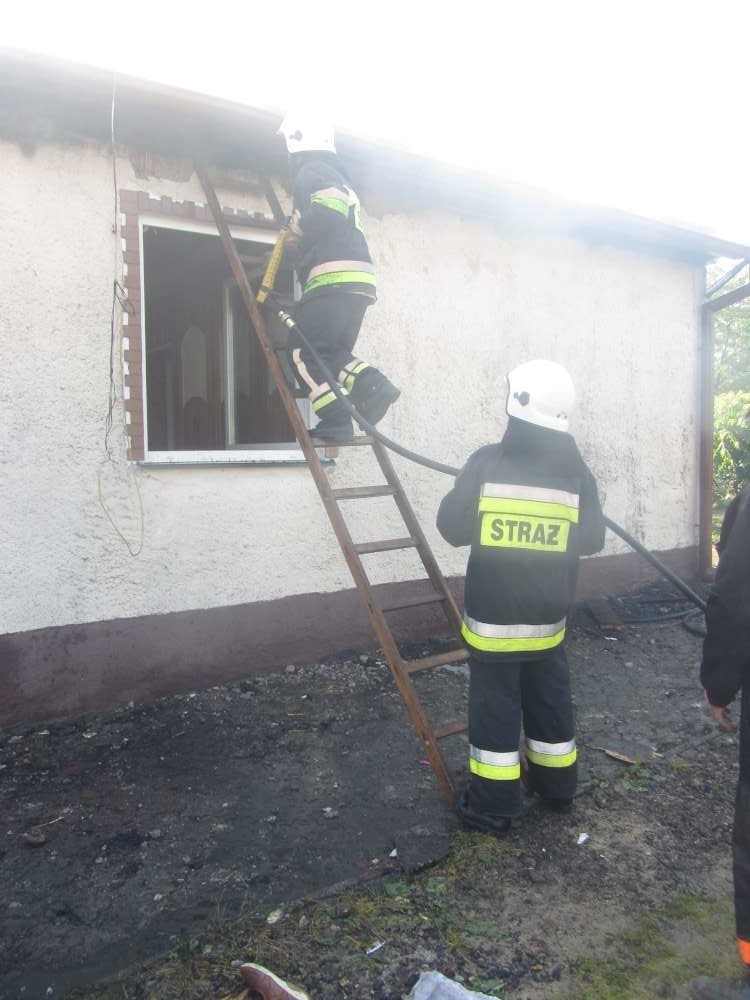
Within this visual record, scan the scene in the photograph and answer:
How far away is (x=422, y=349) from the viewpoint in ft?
18.1

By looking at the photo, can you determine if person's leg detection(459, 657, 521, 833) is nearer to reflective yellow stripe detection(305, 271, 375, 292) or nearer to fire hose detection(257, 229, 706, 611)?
fire hose detection(257, 229, 706, 611)

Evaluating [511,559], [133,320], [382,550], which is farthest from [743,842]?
[133,320]

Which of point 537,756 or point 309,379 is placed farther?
point 309,379

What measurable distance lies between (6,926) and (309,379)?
2.61 m

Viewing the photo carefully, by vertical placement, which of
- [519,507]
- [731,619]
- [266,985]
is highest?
[519,507]

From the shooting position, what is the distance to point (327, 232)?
3797mm

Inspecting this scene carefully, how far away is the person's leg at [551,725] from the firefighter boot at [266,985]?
1.44 meters

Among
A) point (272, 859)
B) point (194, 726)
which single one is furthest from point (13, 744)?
point (272, 859)

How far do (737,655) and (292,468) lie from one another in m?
3.19

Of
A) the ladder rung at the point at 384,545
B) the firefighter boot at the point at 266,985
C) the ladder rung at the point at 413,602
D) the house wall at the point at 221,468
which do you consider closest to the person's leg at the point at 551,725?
the ladder rung at the point at 413,602

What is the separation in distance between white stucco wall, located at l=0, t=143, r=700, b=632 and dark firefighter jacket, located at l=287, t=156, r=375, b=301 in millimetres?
1133

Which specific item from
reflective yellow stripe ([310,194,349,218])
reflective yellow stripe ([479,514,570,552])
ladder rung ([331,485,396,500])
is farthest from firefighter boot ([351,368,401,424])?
reflective yellow stripe ([479,514,570,552])

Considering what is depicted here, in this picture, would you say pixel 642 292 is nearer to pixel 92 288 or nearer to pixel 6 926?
pixel 92 288

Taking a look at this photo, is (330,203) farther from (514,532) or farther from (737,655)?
(737,655)
